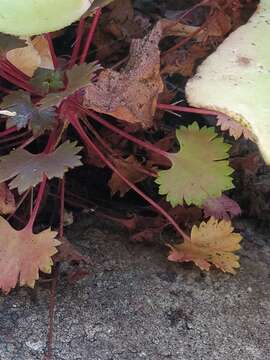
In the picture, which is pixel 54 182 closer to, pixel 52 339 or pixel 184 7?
pixel 52 339

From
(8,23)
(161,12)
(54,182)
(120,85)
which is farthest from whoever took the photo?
(161,12)

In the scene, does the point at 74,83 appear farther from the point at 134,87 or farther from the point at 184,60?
the point at 184,60

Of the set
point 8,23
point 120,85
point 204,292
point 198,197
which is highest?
point 8,23

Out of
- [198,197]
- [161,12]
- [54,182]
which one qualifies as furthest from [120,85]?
[161,12]

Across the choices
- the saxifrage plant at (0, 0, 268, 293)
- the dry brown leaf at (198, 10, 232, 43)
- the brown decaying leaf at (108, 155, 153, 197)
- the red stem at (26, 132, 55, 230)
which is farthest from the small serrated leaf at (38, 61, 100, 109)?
the dry brown leaf at (198, 10, 232, 43)

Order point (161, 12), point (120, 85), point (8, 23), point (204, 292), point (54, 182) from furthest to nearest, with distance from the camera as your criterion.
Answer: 1. point (161, 12)
2. point (54, 182)
3. point (204, 292)
4. point (120, 85)
5. point (8, 23)

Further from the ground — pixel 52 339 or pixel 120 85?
pixel 120 85

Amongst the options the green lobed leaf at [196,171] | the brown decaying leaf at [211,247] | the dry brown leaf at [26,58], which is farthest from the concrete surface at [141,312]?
the dry brown leaf at [26,58]
